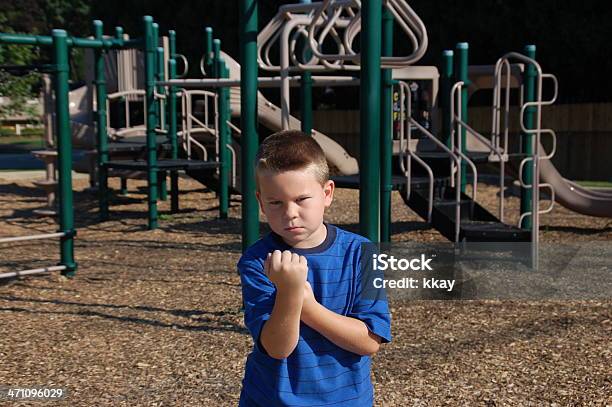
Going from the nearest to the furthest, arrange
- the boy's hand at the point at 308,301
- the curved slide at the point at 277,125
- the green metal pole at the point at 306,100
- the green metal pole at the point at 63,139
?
the boy's hand at the point at 308,301 < the green metal pole at the point at 63,139 < the green metal pole at the point at 306,100 < the curved slide at the point at 277,125

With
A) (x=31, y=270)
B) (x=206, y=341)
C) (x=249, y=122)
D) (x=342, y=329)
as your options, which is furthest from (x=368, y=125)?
(x=31, y=270)

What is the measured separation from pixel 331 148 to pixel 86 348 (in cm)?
821

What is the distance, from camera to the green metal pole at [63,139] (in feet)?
21.4

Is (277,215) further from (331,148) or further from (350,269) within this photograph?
(331,148)

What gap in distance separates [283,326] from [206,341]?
10.8 ft

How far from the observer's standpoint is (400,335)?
5.06 meters

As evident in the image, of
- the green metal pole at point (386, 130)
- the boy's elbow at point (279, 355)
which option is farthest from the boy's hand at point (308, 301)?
the green metal pole at point (386, 130)

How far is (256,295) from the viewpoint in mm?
1889

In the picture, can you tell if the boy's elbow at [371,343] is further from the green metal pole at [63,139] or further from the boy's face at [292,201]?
the green metal pole at [63,139]

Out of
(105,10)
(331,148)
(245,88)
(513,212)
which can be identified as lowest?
(513,212)

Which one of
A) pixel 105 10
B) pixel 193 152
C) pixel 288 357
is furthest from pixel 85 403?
pixel 105 10

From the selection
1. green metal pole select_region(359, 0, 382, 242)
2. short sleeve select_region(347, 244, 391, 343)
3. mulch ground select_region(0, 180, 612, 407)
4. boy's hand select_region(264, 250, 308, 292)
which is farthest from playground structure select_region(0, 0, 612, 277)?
boy's hand select_region(264, 250, 308, 292)

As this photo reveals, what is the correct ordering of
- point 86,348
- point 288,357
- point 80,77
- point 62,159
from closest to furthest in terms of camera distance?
1. point 288,357
2. point 86,348
3. point 62,159
4. point 80,77

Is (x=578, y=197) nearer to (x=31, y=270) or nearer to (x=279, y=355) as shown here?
(x=31, y=270)
